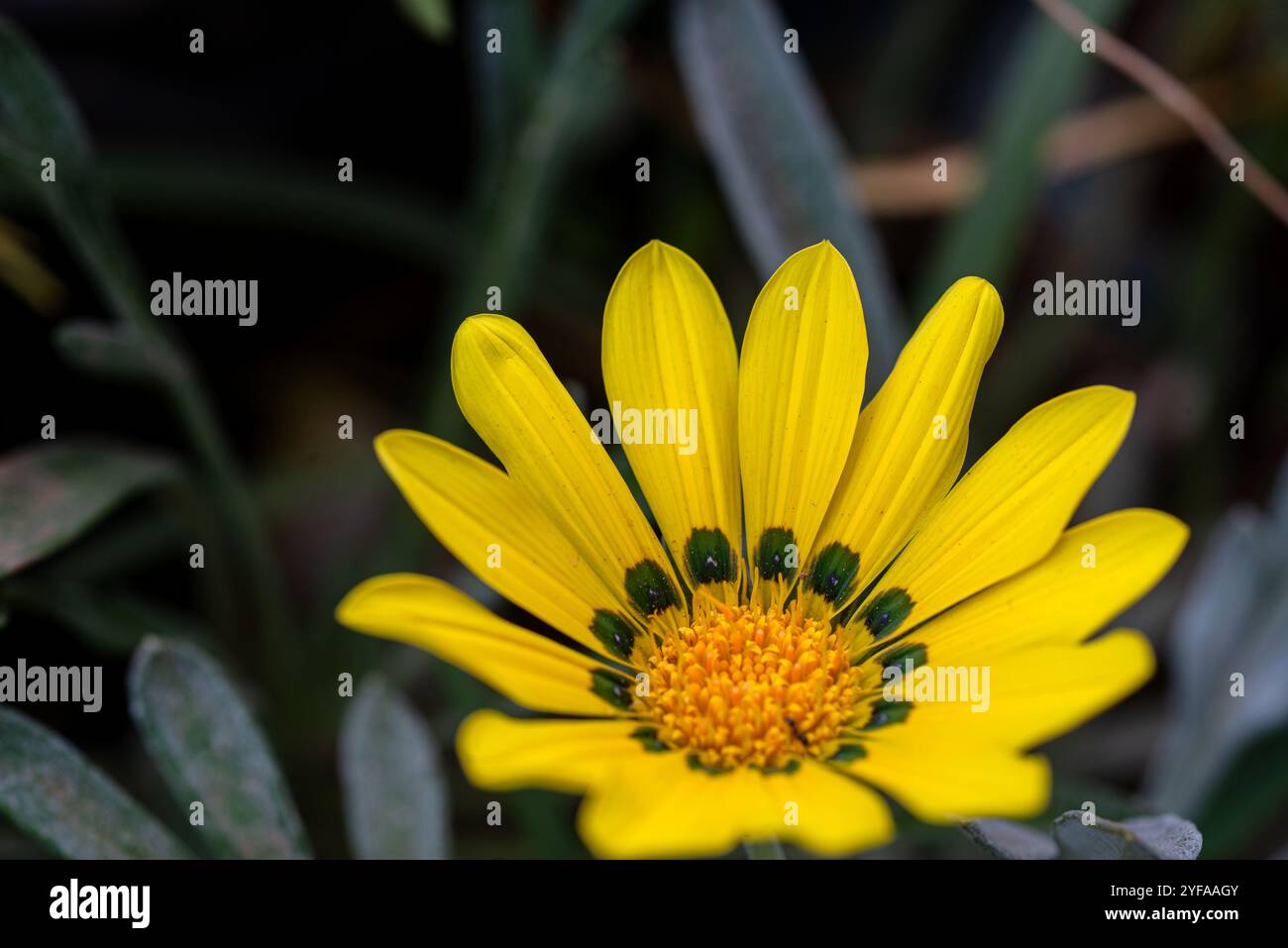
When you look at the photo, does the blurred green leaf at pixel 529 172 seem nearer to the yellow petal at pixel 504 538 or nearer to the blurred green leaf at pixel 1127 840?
the yellow petal at pixel 504 538

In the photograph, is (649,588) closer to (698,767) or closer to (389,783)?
(698,767)

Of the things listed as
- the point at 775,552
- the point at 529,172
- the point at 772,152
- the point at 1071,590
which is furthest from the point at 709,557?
the point at 529,172

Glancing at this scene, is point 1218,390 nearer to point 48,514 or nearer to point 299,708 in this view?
point 299,708

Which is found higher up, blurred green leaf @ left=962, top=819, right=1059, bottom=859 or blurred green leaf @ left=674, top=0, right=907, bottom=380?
blurred green leaf @ left=674, top=0, right=907, bottom=380

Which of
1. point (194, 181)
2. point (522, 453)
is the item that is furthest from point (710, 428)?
point (194, 181)
